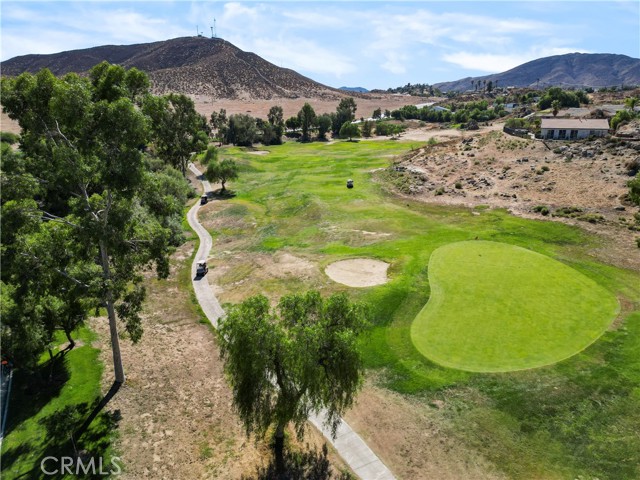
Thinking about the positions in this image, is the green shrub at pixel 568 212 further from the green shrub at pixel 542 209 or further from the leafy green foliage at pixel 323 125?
the leafy green foliage at pixel 323 125

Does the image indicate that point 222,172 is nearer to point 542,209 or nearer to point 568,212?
point 542,209

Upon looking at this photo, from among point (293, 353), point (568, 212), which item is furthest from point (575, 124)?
point (293, 353)

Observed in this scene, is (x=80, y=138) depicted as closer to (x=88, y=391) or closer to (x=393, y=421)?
(x=88, y=391)

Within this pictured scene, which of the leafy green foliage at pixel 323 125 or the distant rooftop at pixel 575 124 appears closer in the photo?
the distant rooftop at pixel 575 124

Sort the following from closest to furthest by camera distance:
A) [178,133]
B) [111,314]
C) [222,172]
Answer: [111,314]
[178,133]
[222,172]

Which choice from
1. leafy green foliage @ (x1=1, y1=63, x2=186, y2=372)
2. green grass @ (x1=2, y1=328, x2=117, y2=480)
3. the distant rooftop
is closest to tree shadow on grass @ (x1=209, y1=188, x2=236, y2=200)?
green grass @ (x1=2, y1=328, x2=117, y2=480)

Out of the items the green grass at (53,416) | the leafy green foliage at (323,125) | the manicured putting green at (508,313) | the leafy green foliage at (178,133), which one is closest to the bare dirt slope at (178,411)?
the green grass at (53,416)

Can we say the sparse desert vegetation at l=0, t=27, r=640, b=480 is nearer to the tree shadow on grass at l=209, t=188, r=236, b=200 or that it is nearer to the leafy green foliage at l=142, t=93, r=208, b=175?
the tree shadow on grass at l=209, t=188, r=236, b=200
